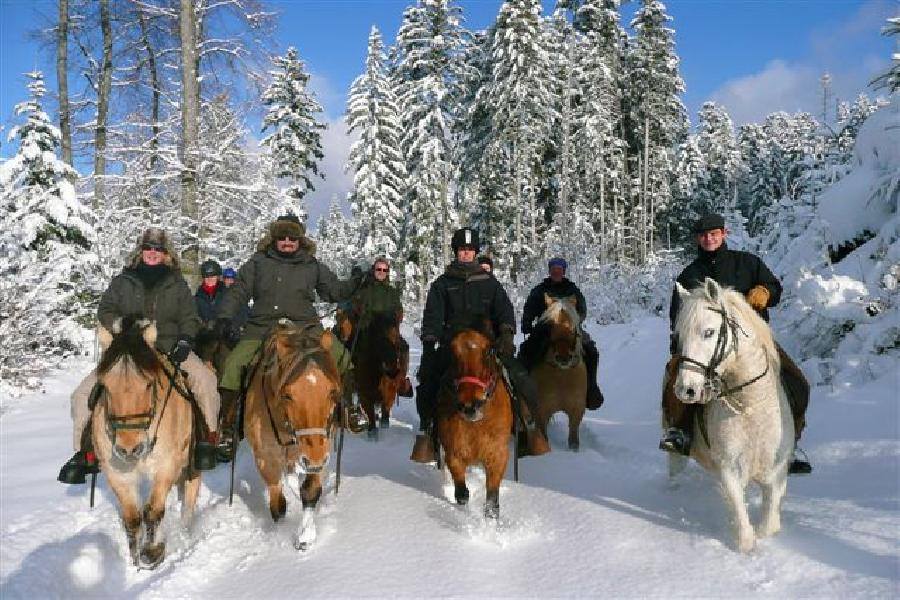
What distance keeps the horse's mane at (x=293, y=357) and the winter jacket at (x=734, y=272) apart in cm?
327

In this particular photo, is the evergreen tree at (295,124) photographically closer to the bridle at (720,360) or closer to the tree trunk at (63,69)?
the tree trunk at (63,69)

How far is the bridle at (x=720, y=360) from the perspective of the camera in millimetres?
4656

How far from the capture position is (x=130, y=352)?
519cm

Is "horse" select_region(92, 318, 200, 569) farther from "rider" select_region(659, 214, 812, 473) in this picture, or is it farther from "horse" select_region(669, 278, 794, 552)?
"rider" select_region(659, 214, 812, 473)

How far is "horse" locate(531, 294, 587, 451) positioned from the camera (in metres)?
8.16

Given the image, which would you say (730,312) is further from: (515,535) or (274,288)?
(274,288)

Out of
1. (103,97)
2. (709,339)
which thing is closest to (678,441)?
(709,339)

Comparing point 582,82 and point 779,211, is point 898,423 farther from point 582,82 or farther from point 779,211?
point 582,82

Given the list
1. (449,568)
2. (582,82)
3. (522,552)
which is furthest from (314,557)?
(582,82)

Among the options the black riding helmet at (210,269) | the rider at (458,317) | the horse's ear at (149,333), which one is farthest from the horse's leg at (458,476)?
the black riding helmet at (210,269)

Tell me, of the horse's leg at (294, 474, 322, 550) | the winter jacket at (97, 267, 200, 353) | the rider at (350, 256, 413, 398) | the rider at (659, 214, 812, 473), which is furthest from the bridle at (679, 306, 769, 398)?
the rider at (350, 256, 413, 398)

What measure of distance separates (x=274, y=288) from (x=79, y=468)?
2393 millimetres

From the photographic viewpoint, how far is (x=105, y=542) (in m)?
5.40

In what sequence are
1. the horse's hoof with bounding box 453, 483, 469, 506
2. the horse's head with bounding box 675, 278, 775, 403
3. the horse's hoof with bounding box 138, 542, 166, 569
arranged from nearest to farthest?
the horse's head with bounding box 675, 278, 775, 403, the horse's hoof with bounding box 138, 542, 166, 569, the horse's hoof with bounding box 453, 483, 469, 506
